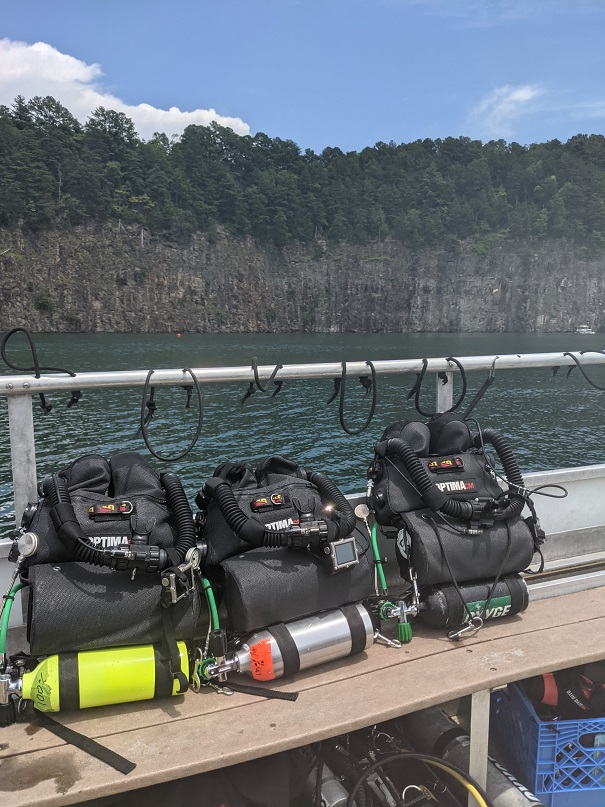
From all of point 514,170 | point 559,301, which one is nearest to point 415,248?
point 559,301

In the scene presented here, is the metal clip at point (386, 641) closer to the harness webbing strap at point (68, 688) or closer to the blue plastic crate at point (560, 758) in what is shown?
the blue plastic crate at point (560, 758)

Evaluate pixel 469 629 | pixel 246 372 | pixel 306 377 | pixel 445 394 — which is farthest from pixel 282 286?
pixel 469 629

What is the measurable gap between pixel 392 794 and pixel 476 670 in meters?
0.48

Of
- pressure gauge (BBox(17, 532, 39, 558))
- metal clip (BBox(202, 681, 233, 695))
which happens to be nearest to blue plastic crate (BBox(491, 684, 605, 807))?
metal clip (BBox(202, 681, 233, 695))

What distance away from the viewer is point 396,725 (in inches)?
A: 87.2

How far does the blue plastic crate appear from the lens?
2.08 m

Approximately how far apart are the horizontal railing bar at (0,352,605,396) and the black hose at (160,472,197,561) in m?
Answer: 0.42

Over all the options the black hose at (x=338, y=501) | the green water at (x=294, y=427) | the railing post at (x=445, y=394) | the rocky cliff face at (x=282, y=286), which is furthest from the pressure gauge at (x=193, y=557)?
the rocky cliff face at (x=282, y=286)

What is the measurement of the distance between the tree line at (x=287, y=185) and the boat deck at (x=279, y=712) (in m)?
111

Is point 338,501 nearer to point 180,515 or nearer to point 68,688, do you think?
point 180,515

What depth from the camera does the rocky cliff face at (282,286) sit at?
95.5 meters

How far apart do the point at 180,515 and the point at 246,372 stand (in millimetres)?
721

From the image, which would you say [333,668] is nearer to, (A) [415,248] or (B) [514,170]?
(A) [415,248]

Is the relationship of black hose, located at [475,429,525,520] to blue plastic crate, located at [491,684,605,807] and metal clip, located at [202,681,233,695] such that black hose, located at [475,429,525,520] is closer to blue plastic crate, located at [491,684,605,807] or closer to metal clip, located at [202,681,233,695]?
blue plastic crate, located at [491,684,605,807]
